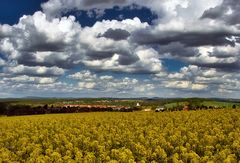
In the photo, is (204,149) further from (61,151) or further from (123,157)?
(61,151)

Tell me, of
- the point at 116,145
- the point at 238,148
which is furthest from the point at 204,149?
the point at 116,145

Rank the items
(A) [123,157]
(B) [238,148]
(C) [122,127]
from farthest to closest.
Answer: (C) [122,127]
(B) [238,148]
(A) [123,157]

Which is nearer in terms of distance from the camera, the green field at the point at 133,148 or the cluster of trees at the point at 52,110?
the green field at the point at 133,148

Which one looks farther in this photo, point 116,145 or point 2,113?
point 2,113

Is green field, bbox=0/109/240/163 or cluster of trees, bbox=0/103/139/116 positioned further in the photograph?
cluster of trees, bbox=0/103/139/116

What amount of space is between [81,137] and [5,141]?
6.87m

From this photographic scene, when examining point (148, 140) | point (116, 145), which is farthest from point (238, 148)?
point (116, 145)

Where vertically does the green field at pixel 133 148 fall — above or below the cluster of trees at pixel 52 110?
below

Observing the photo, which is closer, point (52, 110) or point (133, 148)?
point (133, 148)

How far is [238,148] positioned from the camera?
22.4 metres

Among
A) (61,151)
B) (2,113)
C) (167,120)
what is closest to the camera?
(61,151)

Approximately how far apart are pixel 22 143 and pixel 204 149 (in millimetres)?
11871

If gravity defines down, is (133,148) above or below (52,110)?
below

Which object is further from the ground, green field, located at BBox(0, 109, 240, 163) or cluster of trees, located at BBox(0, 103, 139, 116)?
cluster of trees, located at BBox(0, 103, 139, 116)
